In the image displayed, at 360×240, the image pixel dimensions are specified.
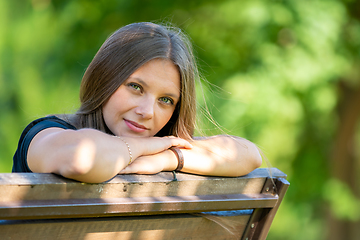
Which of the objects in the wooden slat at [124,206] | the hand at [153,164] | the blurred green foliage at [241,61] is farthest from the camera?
the blurred green foliage at [241,61]

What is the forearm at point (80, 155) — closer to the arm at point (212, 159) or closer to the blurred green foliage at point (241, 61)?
the arm at point (212, 159)

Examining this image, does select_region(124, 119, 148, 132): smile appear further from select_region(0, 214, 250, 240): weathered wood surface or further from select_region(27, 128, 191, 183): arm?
select_region(0, 214, 250, 240): weathered wood surface

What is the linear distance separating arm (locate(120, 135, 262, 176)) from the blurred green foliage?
242cm

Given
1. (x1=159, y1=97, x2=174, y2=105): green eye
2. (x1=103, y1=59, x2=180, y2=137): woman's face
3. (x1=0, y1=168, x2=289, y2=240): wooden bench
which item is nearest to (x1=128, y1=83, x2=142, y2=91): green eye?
(x1=103, y1=59, x2=180, y2=137): woman's face

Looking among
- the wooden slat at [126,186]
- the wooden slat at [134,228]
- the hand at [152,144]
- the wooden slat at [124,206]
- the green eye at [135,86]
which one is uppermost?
the green eye at [135,86]

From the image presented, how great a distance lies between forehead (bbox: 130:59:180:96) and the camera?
6.35 feet

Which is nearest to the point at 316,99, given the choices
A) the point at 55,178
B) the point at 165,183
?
the point at 165,183

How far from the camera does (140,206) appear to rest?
55.5 inches

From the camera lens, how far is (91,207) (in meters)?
1.33

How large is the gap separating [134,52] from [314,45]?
3.58m

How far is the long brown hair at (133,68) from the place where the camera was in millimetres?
1997

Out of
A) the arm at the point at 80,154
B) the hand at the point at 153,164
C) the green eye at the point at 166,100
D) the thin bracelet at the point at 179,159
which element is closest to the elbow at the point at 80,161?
the arm at the point at 80,154

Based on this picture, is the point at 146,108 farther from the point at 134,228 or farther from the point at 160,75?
the point at 134,228

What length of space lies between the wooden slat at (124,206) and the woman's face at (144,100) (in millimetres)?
535
